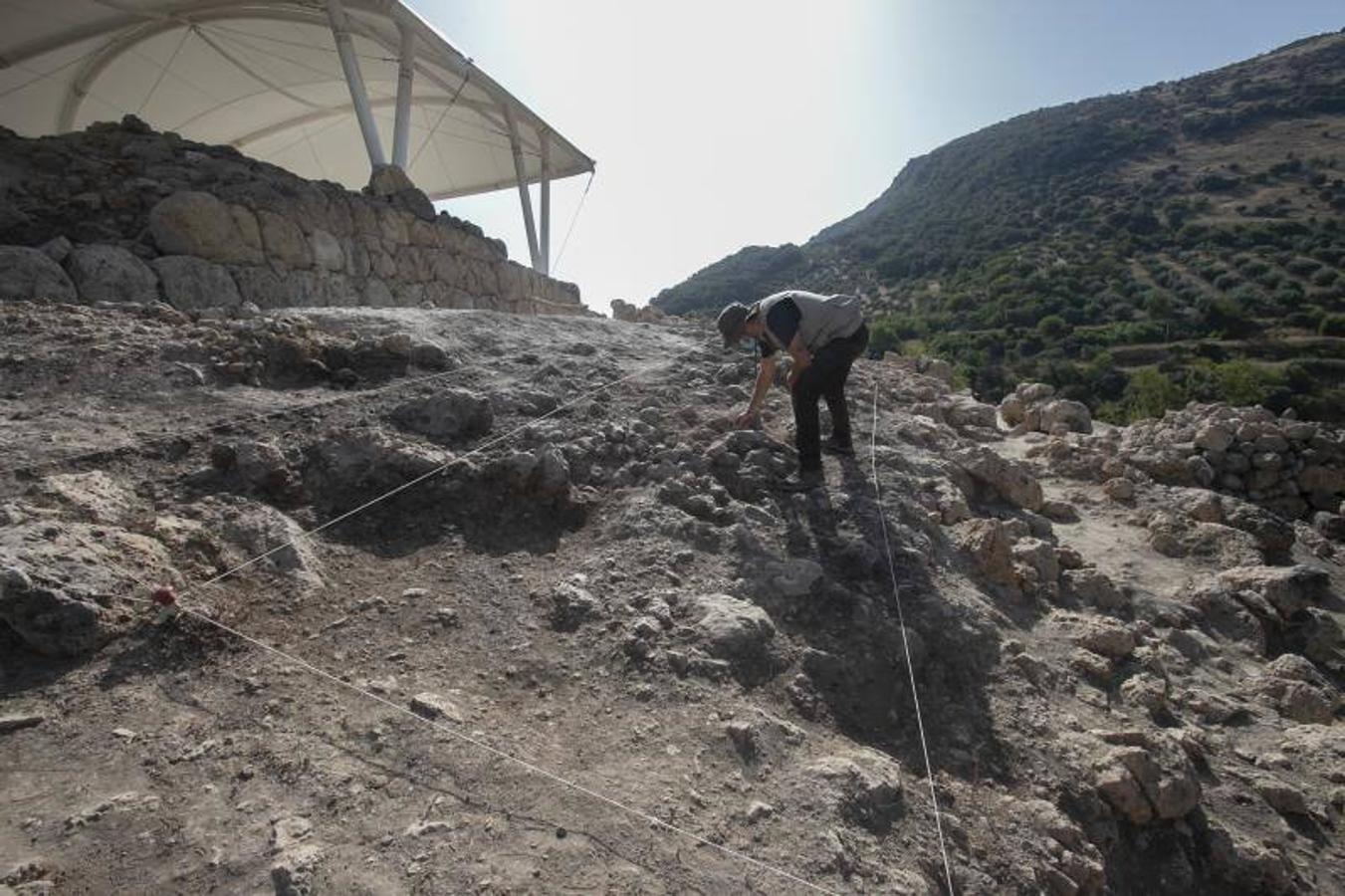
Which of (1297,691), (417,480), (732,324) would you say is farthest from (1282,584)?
(417,480)

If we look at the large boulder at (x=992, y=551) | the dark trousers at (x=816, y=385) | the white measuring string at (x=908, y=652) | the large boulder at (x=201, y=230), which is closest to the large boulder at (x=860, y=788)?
the white measuring string at (x=908, y=652)

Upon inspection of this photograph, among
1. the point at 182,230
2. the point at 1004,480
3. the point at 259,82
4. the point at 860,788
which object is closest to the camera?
the point at 860,788

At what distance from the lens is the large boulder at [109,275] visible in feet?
14.9

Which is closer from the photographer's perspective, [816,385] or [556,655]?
[556,655]

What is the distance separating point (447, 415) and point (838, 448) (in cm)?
247

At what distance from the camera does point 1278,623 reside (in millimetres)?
3973

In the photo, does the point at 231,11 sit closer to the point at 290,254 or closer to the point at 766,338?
the point at 290,254

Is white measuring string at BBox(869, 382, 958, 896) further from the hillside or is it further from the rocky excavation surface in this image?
the hillside

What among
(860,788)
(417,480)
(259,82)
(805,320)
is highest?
(259,82)

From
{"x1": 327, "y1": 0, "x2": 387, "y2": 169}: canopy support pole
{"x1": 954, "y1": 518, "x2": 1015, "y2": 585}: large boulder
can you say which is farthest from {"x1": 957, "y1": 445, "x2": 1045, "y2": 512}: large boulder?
{"x1": 327, "y1": 0, "x2": 387, "y2": 169}: canopy support pole

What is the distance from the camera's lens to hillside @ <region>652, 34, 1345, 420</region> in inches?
1164

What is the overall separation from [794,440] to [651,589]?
210 centimetres

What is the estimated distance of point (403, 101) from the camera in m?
9.44

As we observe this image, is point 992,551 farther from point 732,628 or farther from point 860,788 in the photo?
point 860,788
